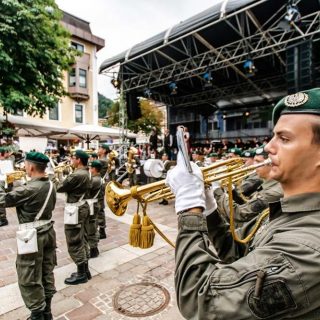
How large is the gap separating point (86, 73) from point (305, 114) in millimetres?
29194

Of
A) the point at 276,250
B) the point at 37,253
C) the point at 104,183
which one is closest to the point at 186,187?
the point at 276,250

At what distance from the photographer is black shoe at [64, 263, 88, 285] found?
12.9 feet

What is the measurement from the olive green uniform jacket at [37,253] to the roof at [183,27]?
8248 millimetres

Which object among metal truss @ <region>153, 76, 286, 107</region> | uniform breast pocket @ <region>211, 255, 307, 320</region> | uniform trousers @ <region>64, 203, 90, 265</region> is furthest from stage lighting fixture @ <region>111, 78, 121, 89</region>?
uniform breast pocket @ <region>211, 255, 307, 320</region>

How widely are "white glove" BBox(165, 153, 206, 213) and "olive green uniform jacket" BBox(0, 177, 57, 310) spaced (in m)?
2.57

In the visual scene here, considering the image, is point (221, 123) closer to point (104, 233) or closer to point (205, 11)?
point (205, 11)

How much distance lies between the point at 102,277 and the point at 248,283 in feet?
12.4

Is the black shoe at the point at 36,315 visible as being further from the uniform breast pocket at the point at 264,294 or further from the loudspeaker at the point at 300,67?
the loudspeaker at the point at 300,67

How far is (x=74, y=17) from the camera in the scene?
2638cm

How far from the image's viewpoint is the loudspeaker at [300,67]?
7841 millimetres

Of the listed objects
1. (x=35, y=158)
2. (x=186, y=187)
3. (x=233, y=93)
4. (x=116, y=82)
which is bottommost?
(x=186, y=187)

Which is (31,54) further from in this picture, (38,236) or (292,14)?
(292,14)

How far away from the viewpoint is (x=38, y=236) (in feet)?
10.7

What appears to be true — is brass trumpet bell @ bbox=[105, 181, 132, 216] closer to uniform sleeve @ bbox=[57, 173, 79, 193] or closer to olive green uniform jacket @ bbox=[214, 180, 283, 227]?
olive green uniform jacket @ bbox=[214, 180, 283, 227]
